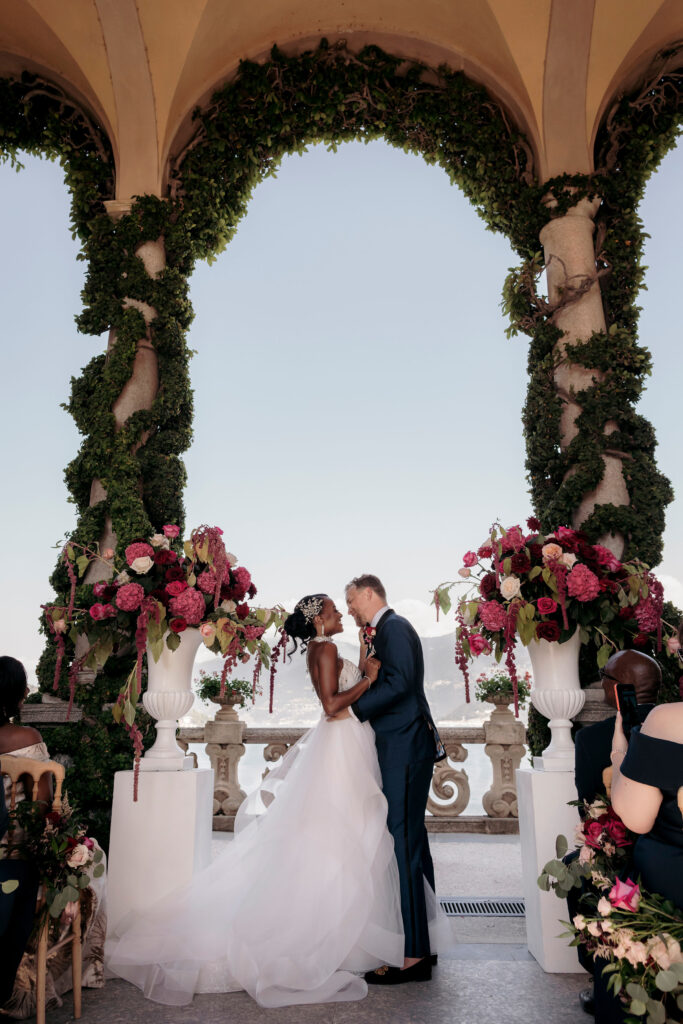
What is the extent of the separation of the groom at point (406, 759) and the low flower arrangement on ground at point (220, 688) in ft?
14.9

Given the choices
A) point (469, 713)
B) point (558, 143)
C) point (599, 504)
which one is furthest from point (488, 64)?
point (469, 713)

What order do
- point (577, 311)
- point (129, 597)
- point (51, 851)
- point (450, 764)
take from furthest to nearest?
point (450, 764) < point (577, 311) < point (129, 597) < point (51, 851)

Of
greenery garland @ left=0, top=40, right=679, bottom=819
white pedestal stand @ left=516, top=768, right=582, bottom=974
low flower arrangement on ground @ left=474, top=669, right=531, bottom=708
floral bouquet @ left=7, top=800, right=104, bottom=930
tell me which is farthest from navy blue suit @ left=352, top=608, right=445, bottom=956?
low flower arrangement on ground @ left=474, top=669, right=531, bottom=708

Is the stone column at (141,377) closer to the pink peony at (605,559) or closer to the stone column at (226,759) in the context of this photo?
the stone column at (226,759)

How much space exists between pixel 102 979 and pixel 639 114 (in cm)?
794

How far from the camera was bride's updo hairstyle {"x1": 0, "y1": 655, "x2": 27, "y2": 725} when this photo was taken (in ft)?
10.5

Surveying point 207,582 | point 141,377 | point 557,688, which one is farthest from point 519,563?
point 141,377

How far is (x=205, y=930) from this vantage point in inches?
140

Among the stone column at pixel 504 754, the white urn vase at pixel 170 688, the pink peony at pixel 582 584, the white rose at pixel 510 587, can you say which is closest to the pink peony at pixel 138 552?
the white urn vase at pixel 170 688

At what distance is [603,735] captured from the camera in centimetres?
327

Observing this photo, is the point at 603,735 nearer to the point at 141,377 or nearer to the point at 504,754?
the point at 504,754

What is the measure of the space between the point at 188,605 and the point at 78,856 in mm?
1488

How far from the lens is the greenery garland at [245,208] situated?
5.99 metres

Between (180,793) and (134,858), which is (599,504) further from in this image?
(134,858)
